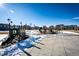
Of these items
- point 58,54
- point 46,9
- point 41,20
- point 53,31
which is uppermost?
point 46,9

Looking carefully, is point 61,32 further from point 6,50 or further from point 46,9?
point 6,50

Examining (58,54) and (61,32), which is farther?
(61,32)

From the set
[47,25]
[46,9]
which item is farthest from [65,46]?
[46,9]

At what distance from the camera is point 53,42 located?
2.91 metres

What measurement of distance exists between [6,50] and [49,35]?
0.83 metres

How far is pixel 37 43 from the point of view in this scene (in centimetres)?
293

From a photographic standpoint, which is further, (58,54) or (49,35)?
(49,35)

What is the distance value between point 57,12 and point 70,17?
0.81ft

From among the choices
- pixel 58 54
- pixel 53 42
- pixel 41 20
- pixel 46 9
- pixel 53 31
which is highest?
pixel 46 9

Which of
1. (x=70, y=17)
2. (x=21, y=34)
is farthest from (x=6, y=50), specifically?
(x=70, y=17)

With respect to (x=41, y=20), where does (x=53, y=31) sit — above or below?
below

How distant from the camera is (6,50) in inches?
111

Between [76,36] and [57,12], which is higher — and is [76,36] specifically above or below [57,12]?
below

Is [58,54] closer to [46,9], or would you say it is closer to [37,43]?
[37,43]
